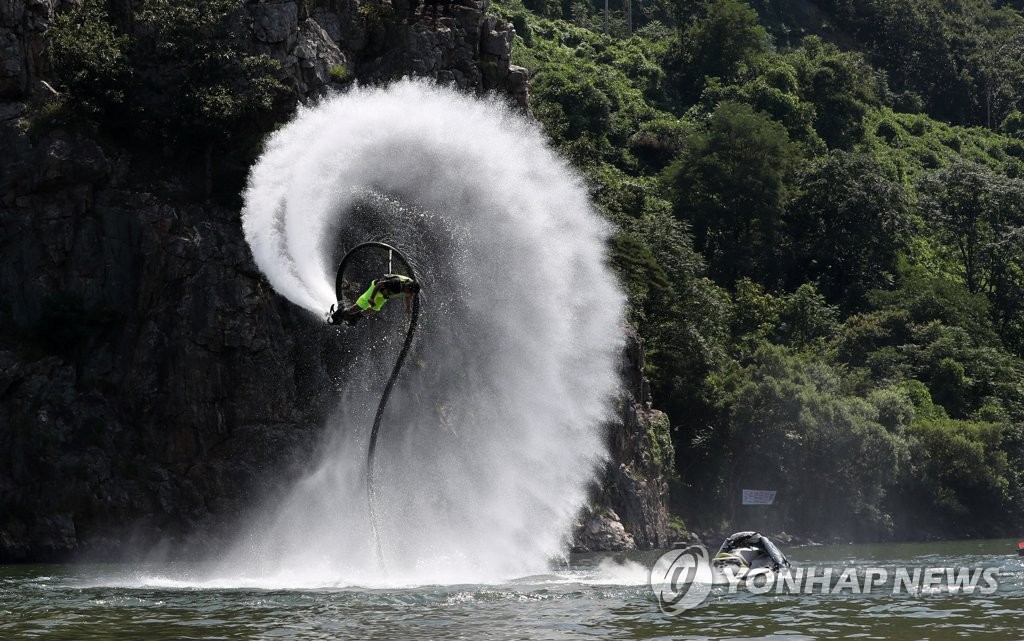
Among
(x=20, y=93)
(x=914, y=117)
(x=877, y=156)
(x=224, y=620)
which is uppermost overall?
(x=914, y=117)

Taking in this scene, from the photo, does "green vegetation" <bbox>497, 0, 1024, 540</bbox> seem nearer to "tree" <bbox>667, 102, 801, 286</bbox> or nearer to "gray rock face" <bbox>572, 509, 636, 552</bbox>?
"tree" <bbox>667, 102, 801, 286</bbox>

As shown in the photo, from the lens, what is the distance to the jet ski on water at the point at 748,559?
1796 inches

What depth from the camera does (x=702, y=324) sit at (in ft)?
314

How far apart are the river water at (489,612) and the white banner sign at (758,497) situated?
40740mm

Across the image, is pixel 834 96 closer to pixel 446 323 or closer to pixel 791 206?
pixel 791 206

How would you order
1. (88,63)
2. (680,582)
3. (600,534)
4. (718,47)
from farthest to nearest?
(718,47) → (600,534) → (88,63) → (680,582)

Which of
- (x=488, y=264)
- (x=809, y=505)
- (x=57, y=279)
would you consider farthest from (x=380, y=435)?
(x=809, y=505)

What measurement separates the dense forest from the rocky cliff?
6.98 feet

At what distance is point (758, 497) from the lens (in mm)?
88688

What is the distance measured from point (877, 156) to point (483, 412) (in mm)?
90205

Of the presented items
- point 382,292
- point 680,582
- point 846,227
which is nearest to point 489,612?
point 382,292

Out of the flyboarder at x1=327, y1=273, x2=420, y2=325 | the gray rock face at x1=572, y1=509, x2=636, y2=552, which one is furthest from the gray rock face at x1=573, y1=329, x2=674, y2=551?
the flyboarder at x1=327, y1=273, x2=420, y2=325

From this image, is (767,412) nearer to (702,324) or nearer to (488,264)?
(702,324)

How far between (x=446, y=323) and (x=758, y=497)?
33306mm
